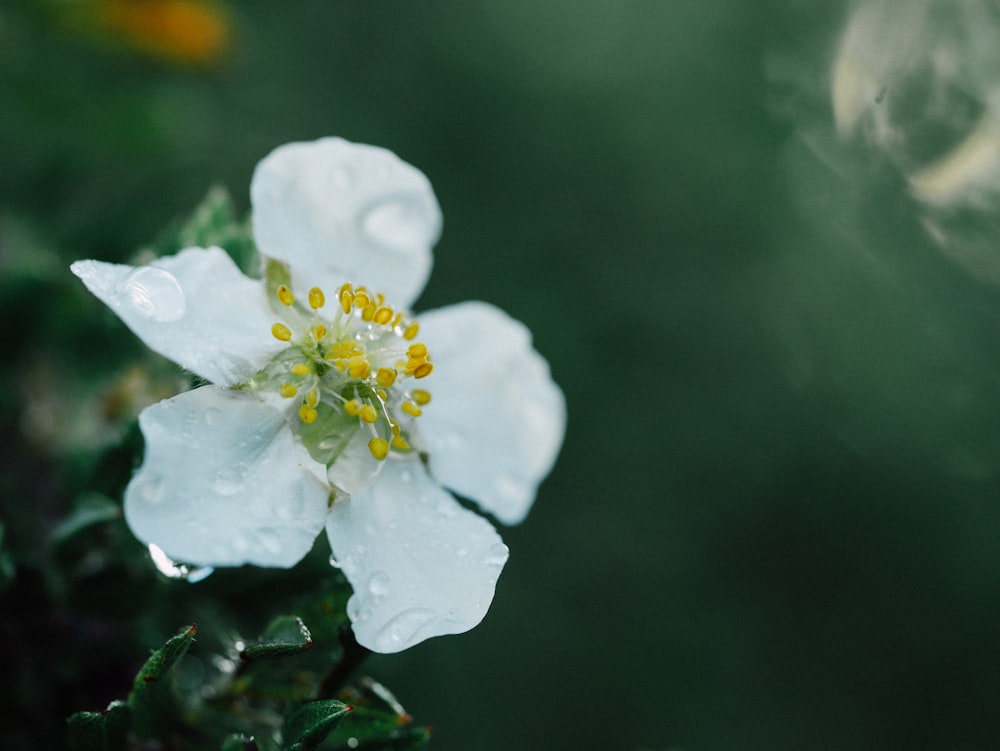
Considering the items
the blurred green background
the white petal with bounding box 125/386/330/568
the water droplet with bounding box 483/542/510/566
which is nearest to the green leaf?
the white petal with bounding box 125/386/330/568

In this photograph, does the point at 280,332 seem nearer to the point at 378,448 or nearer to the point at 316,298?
the point at 316,298

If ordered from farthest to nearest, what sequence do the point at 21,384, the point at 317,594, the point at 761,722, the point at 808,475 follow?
the point at 808,475 → the point at 761,722 → the point at 21,384 → the point at 317,594

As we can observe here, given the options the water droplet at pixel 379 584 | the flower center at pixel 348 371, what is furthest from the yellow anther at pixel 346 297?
the water droplet at pixel 379 584

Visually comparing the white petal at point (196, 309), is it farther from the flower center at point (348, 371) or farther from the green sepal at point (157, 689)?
the green sepal at point (157, 689)

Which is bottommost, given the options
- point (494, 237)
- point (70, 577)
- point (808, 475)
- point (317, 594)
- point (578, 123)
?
point (70, 577)

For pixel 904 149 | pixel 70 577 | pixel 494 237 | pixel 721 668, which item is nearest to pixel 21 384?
pixel 70 577

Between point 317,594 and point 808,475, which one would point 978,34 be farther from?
point 317,594
